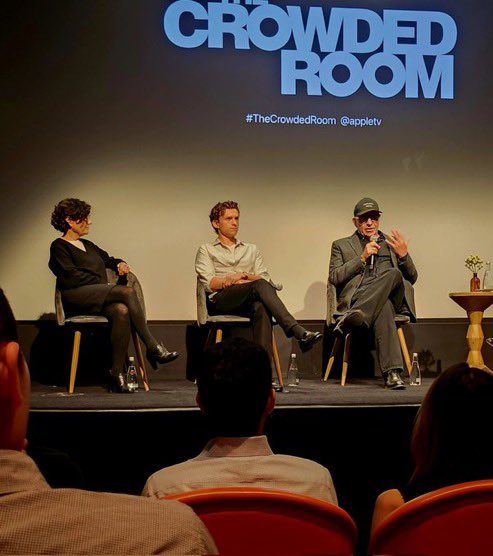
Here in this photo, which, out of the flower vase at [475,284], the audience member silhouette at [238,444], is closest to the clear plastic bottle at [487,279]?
the flower vase at [475,284]

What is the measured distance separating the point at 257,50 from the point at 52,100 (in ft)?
5.03

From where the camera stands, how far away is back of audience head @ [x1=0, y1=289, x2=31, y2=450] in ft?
3.40

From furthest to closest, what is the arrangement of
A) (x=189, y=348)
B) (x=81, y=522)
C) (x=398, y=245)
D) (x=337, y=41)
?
(x=337, y=41)
(x=189, y=348)
(x=398, y=245)
(x=81, y=522)

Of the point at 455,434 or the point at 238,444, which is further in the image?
the point at 238,444

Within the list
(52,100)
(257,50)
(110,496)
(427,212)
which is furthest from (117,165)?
(110,496)

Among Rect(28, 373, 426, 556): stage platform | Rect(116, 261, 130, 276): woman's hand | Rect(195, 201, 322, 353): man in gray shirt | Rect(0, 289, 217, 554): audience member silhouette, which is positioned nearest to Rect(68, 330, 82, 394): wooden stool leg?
Rect(116, 261, 130, 276): woman's hand

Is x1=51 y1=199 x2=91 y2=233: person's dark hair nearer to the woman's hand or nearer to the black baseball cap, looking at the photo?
the woman's hand

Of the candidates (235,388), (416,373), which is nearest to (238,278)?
(416,373)

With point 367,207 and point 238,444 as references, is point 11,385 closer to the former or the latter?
point 238,444

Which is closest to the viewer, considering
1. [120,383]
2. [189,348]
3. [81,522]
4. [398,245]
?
[81,522]

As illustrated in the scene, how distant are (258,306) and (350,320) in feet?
1.88

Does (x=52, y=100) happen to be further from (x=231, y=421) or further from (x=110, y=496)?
(x=110, y=496)

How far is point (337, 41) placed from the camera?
5805 millimetres

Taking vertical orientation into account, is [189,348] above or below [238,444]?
below
